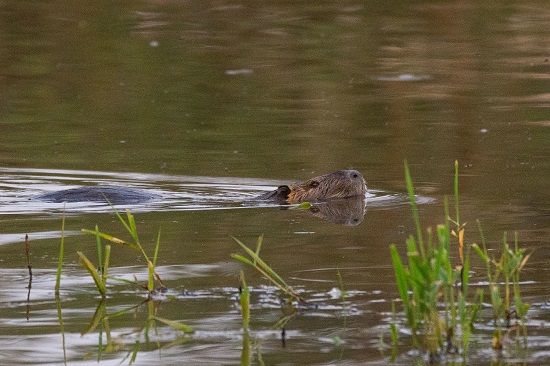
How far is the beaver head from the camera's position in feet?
27.9

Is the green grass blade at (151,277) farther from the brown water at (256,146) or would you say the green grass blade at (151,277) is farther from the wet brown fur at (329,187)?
the wet brown fur at (329,187)

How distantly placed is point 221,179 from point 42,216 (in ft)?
5.46

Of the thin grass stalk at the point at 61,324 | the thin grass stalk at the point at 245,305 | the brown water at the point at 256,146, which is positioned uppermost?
the thin grass stalk at the point at 245,305

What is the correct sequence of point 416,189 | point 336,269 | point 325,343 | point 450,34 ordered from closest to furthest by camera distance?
point 325,343 → point 336,269 → point 416,189 → point 450,34

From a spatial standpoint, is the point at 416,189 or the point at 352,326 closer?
the point at 352,326

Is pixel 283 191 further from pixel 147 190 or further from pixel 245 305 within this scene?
pixel 245 305

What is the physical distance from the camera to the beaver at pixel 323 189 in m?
8.34

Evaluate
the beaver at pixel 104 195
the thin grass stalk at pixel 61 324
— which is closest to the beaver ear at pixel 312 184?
the beaver at pixel 104 195

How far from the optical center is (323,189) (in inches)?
347

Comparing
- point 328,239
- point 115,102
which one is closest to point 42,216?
point 328,239

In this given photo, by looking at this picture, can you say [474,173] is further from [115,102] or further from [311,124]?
[115,102]

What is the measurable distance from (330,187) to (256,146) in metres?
1.62

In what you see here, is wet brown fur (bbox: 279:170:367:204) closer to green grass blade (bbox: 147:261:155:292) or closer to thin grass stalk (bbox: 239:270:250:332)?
green grass blade (bbox: 147:261:155:292)

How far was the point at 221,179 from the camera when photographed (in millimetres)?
9117
